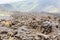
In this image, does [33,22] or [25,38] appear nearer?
[25,38]

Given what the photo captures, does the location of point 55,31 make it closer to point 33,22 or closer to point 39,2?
point 33,22

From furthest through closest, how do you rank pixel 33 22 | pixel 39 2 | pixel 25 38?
pixel 39 2 → pixel 33 22 → pixel 25 38

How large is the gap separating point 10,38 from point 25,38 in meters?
0.55

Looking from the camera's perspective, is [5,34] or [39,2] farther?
[39,2]

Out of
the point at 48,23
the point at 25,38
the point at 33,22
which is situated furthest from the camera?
the point at 33,22

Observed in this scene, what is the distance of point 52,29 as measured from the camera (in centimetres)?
762

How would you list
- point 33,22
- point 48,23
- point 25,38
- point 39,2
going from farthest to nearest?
1. point 39,2
2. point 33,22
3. point 48,23
4. point 25,38

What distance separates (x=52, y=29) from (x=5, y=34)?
1.75 m

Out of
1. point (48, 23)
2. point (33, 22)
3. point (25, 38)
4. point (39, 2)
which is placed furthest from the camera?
point (39, 2)

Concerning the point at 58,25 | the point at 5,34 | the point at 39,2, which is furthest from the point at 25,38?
the point at 39,2

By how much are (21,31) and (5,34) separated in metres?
0.59

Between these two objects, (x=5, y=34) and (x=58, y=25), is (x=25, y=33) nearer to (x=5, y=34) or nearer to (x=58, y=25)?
(x=5, y=34)

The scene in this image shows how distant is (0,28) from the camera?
7953 mm

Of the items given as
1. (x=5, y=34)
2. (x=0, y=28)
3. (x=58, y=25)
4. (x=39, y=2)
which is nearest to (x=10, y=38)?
(x=5, y=34)
